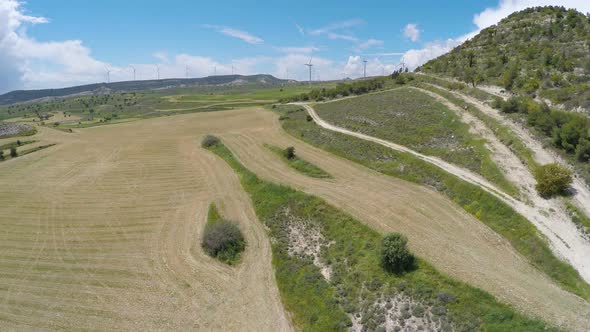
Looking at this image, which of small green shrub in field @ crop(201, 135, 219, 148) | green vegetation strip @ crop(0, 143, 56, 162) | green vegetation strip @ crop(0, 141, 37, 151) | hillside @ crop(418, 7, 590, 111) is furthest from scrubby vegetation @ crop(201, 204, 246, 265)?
green vegetation strip @ crop(0, 141, 37, 151)

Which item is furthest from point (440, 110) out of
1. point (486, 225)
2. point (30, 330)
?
point (30, 330)

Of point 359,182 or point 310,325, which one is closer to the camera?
point 310,325

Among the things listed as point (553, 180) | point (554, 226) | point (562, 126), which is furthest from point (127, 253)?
point (562, 126)

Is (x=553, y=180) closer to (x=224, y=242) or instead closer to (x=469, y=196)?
(x=469, y=196)

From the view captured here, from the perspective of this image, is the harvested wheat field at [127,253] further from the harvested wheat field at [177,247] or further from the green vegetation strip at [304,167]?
the green vegetation strip at [304,167]

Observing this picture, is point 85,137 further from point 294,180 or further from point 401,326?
point 401,326

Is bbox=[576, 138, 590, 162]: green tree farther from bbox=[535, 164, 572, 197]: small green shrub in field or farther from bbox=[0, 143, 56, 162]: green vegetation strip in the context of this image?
bbox=[0, 143, 56, 162]: green vegetation strip
